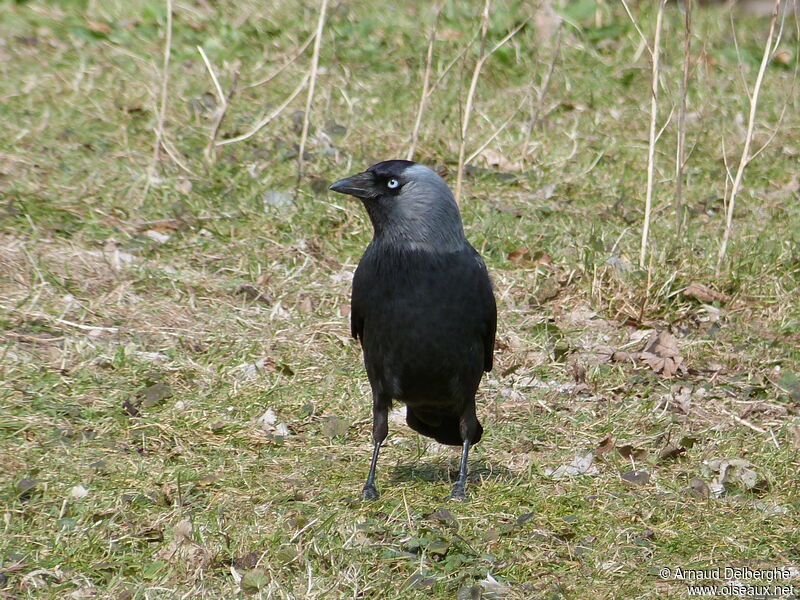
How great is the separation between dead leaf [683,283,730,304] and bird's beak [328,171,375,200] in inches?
97.3

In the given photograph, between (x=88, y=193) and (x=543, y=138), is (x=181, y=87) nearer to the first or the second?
(x=88, y=193)

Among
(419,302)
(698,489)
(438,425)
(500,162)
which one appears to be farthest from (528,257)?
(419,302)

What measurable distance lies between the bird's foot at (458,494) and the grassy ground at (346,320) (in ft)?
0.27

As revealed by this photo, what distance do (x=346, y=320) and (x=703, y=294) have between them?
2.07 metres

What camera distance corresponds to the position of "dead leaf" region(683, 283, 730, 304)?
6.35m

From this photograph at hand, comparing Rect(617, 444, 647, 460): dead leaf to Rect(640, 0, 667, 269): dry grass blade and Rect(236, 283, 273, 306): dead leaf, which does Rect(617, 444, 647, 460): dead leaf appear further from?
Rect(236, 283, 273, 306): dead leaf

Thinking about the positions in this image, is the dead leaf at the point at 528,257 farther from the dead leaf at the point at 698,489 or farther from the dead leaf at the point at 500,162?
the dead leaf at the point at 698,489

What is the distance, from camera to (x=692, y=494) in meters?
4.70

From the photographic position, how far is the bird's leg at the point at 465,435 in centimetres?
461

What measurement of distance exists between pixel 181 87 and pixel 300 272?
2.58m

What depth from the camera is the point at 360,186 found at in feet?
15.3

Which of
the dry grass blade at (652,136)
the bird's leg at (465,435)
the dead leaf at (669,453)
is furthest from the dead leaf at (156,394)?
the dry grass blade at (652,136)

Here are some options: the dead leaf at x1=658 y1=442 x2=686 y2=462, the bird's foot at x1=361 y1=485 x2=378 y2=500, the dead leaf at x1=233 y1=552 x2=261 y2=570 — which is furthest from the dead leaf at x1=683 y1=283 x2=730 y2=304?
the dead leaf at x1=233 y1=552 x2=261 y2=570

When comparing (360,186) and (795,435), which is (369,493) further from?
(795,435)
